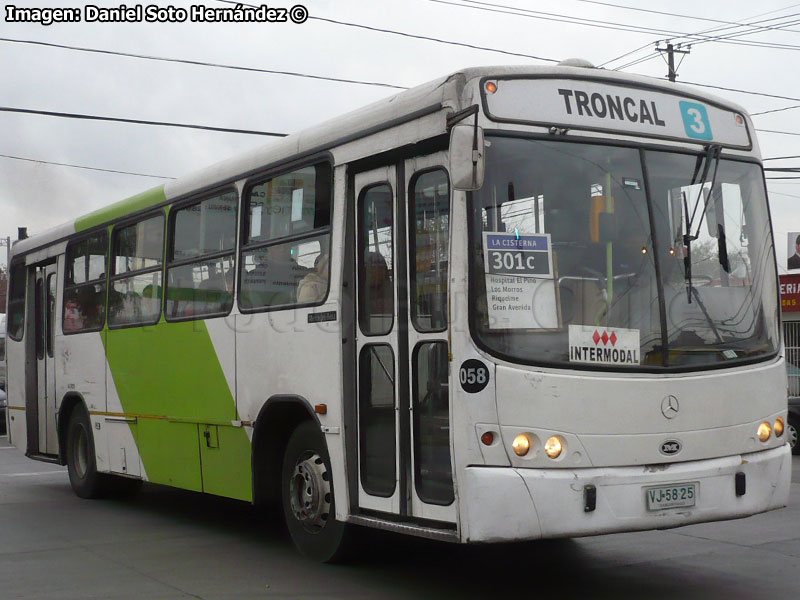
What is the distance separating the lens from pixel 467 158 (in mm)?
6379

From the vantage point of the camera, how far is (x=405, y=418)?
23.7 ft

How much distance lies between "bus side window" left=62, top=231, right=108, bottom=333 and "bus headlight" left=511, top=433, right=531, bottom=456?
Answer: 686cm

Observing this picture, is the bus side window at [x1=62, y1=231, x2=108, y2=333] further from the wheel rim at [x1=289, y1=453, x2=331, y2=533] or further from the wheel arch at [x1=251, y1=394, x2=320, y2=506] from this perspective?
the wheel rim at [x1=289, y1=453, x2=331, y2=533]

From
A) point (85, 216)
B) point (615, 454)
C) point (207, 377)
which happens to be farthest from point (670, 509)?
point (85, 216)

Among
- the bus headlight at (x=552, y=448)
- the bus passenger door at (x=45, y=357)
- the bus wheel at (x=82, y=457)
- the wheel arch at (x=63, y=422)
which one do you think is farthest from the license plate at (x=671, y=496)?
the bus passenger door at (x=45, y=357)

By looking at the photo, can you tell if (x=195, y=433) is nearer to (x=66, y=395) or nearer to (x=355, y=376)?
(x=355, y=376)

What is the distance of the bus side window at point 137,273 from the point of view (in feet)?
35.8

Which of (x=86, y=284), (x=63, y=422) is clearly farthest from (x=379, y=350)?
(x=63, y=422)

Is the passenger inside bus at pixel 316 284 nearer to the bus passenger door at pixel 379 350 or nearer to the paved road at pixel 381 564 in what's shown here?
the bus passenger door at pixel 379 350

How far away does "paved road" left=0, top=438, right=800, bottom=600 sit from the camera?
754cm

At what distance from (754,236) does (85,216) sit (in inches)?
318

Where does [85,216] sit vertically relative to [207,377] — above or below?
above

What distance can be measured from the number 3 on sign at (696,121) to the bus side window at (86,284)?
6998 millimetres

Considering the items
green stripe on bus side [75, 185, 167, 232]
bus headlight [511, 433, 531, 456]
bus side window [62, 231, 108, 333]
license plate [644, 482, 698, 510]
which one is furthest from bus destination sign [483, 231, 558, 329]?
bus side window [62, 231, 108, 333]
